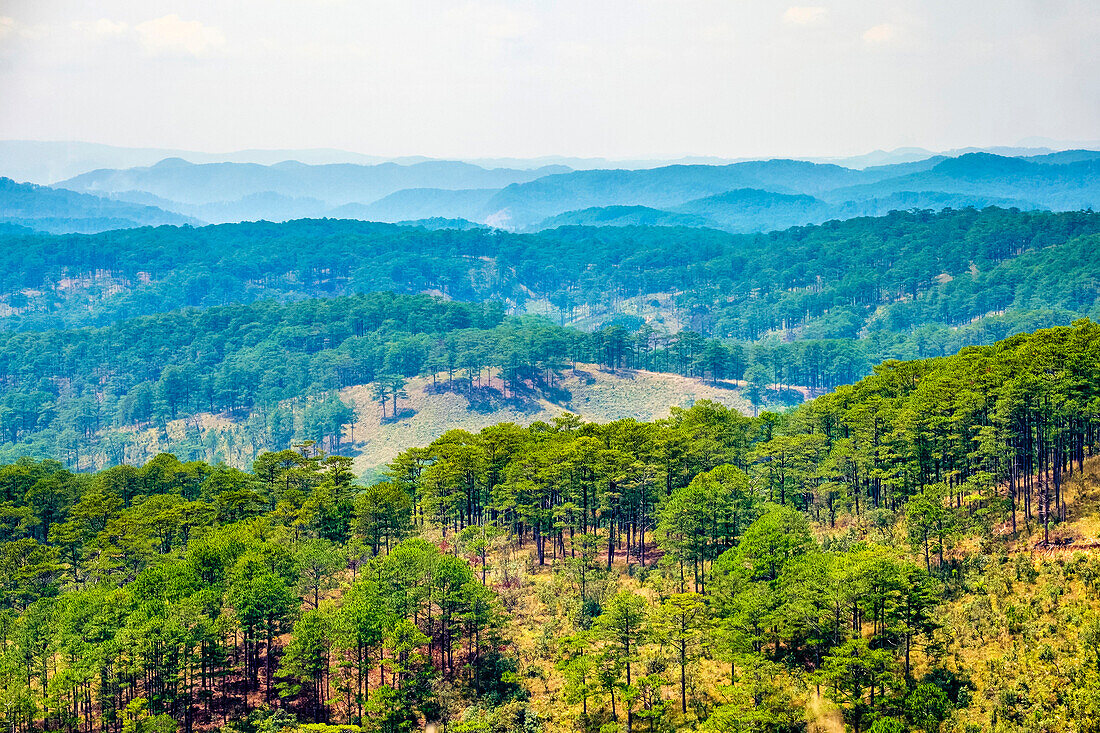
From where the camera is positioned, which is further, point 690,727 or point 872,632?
point 872,632

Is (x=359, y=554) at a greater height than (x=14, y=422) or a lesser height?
greater

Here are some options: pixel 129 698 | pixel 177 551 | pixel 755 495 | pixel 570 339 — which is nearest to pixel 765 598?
pixel 755 495

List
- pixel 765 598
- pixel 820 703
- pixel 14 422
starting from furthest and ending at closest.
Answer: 1. pixel 14 422
2. pixel 765 598
3. pixel 820 703

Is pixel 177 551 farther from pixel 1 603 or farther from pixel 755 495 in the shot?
pixel 755 495

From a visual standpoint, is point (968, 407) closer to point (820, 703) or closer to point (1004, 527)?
point (1004, 527)

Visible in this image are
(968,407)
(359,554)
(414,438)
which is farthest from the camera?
(414,438)

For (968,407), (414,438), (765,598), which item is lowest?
(414,438)
